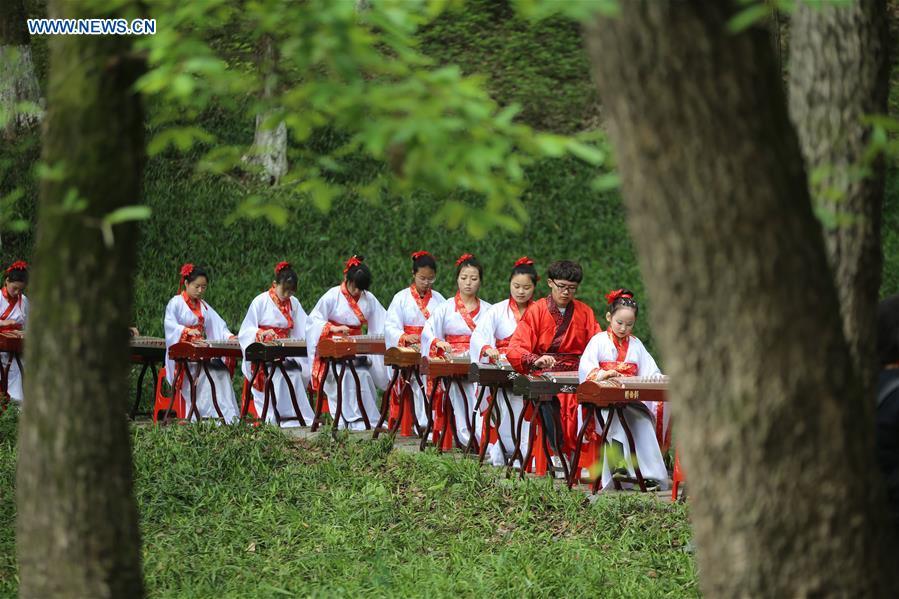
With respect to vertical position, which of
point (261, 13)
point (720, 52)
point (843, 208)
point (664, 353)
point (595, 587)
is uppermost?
point (261, 13)

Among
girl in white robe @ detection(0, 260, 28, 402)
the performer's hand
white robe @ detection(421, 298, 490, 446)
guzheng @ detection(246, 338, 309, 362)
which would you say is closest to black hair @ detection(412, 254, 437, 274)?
white robe @ detection(421, 298, 490, 446)

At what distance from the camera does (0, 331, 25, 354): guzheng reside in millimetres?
14102

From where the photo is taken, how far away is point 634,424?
993 cm

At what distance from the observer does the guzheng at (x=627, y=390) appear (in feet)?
29.9

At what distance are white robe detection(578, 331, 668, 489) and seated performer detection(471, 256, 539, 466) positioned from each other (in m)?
1.14

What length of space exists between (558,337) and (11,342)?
6941 mm

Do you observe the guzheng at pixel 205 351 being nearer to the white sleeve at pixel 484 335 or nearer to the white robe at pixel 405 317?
the white robe at pixel 405 317

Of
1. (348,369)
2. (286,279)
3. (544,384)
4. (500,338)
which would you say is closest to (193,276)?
(286,279)

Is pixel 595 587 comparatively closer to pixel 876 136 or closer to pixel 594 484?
pixel 594 484

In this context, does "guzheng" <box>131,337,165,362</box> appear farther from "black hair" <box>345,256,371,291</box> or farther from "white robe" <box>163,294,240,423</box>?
"black hair" <box>345,256,371,291</box>

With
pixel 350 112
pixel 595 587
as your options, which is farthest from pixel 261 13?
pixel 595 587

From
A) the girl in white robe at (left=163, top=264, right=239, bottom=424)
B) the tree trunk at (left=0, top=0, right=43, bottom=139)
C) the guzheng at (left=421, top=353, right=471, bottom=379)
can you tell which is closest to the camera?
the guzheng at (left=421, top=353, right=471, bottom=379)

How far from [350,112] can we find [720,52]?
1.01m

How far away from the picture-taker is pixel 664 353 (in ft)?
10.5
